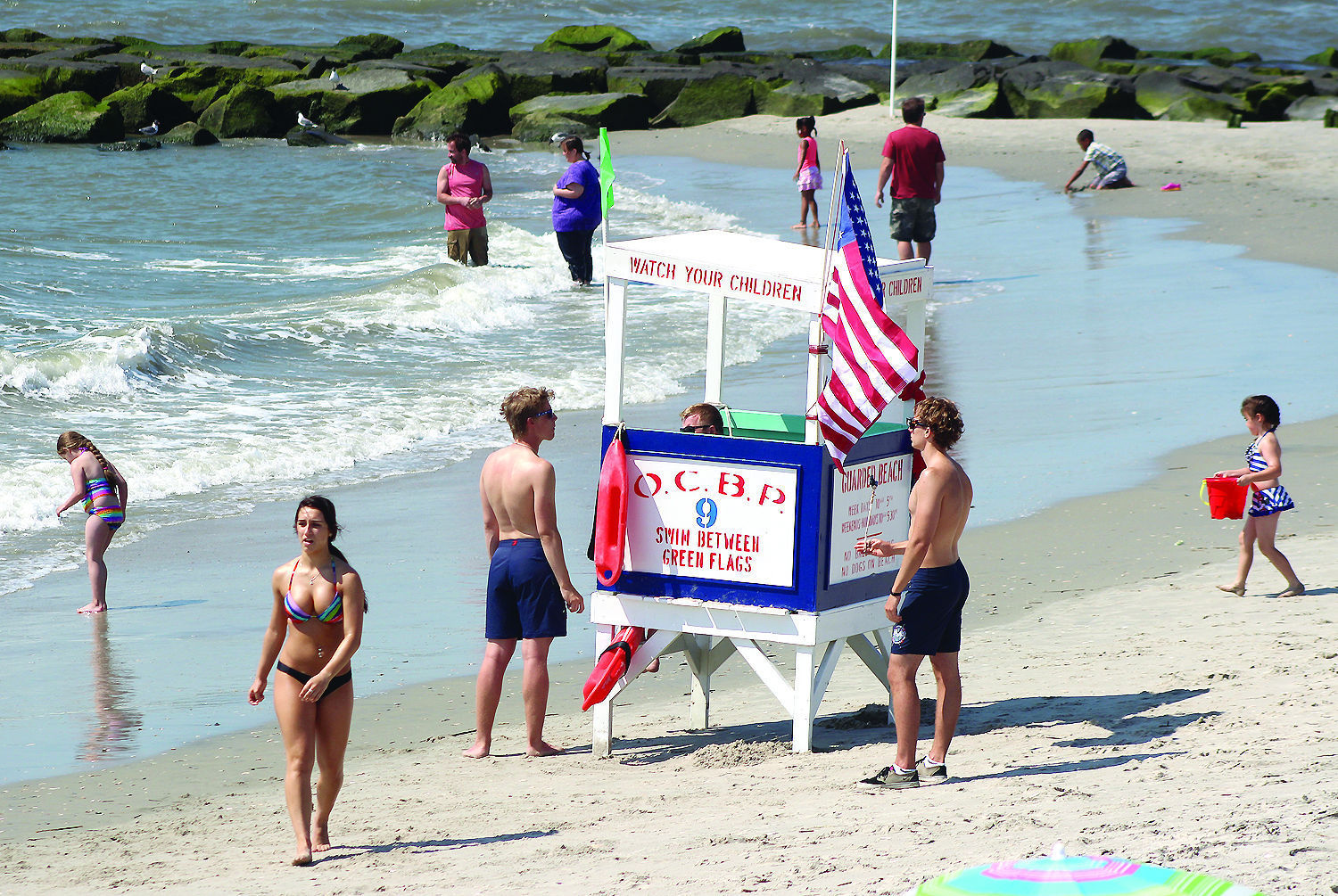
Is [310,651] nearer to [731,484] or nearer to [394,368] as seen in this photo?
[731,484]

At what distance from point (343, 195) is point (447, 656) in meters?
24.7

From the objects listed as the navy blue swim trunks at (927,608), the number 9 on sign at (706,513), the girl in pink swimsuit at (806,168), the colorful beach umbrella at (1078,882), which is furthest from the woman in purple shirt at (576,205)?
the colorful beach umbrella at (1078,882)

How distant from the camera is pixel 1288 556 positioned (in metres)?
8.28

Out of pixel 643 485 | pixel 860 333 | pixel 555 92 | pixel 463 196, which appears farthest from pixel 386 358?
pixel 555 92

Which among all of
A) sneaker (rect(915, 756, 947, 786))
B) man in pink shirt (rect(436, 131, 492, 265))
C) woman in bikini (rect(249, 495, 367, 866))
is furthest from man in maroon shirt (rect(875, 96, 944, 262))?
woman in bikini (rect(249, 495, 367, 866))

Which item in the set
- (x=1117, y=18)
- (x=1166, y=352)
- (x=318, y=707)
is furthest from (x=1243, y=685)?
(x=1117, y=18)

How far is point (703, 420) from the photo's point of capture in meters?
6.61

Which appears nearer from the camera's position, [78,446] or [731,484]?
[731,484]

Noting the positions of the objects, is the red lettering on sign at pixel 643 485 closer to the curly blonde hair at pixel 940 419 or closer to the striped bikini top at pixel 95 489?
the curly blonde hair at pixel 940 419

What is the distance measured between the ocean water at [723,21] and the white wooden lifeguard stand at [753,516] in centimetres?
5960

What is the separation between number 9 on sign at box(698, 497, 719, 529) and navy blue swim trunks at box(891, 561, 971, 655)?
3.06 ft

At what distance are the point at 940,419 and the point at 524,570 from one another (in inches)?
75.1

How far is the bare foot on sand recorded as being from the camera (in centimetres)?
653

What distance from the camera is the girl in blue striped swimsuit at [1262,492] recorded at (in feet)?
24.9
